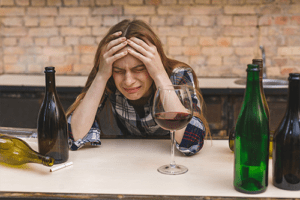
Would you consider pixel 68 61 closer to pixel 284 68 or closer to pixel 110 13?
pixel 110 13

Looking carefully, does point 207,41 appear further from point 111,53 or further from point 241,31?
point 111,53

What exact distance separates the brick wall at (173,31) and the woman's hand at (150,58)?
1.55 metres

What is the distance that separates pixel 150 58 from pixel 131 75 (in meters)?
0.09

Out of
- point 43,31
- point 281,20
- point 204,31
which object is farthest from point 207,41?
point 43,31

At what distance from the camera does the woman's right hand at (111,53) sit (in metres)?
1.17

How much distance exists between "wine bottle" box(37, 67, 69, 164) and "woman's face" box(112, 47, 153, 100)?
312 mm

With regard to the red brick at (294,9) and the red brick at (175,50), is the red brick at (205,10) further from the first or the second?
the red brick at (294,9)

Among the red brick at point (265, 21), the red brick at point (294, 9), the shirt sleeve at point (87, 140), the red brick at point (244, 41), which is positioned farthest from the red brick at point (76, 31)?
the shirt sleeve at point (87, 140)

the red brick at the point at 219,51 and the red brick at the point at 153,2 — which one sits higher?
the red brick at the point at 153,2

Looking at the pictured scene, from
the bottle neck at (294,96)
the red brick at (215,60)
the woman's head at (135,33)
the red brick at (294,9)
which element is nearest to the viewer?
the bottle neck at (294,96)

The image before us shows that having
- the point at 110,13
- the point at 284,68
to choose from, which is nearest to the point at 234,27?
the point at 284,68

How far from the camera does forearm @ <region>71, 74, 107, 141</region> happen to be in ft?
3.69

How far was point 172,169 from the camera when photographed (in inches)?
33.3

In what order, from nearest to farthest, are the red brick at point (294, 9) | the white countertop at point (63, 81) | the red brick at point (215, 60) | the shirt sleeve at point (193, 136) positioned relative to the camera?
1. the shirt sleeve at point (193, 136)
2. the white countertop at point (63, 81)
3. the red brick at point (294, 9)
4. the red brick at point (215, 60)
